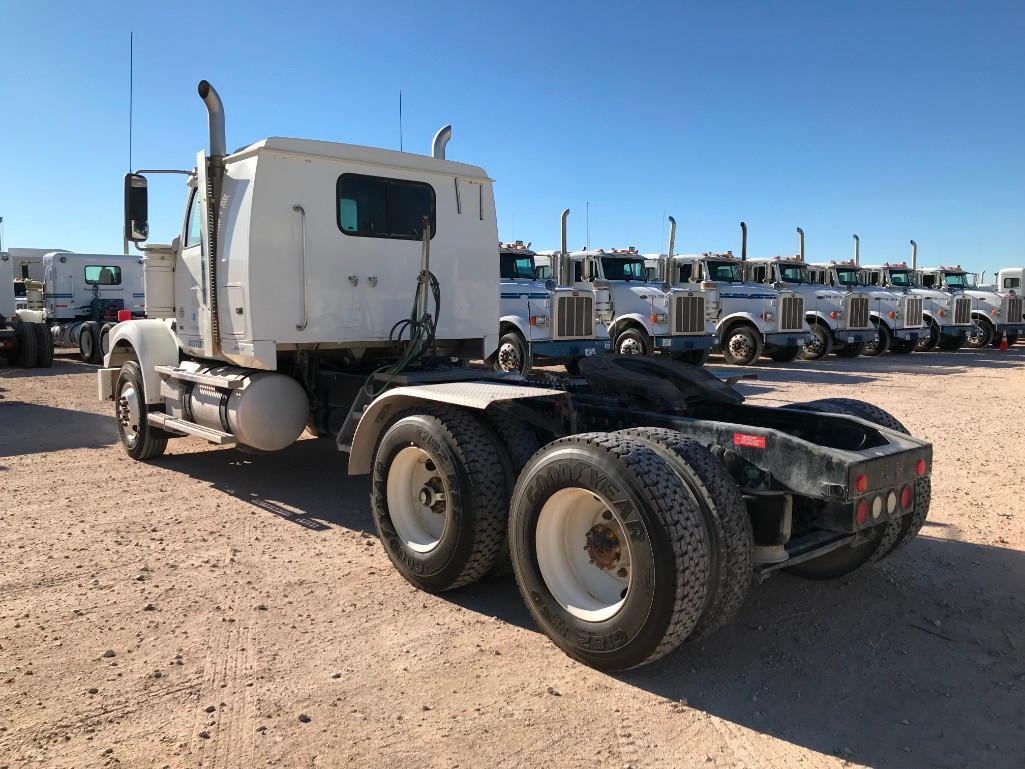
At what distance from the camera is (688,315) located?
1709 cm

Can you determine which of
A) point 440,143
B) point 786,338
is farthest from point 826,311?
point 440,143

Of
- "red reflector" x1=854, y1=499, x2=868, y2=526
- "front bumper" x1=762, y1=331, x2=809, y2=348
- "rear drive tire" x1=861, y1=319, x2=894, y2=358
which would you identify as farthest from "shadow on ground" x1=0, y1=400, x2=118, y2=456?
"rear drive tire" x1=861, y1=319, x2=894, y2=358

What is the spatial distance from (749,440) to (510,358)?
11139 mm

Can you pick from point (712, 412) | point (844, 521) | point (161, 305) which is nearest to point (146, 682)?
point (844, 521)

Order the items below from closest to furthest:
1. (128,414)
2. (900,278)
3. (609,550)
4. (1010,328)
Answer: (609,550) → (128,414) → (900,278) → (1010,328)

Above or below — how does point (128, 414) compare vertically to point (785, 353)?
below

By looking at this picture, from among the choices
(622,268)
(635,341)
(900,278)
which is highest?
(900,278)

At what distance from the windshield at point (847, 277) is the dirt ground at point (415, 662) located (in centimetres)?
1760

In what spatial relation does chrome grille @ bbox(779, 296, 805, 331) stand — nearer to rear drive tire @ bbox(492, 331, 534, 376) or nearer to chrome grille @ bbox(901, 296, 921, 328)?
chrome grille @ bbox(901, 296, 921, 328)

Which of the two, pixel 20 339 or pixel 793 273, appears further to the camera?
pixel 793 273

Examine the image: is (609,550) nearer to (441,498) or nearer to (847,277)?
(441,498)

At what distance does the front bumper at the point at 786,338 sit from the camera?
1848 centimetres

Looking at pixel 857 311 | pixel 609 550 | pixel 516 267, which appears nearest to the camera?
pixel 609 550

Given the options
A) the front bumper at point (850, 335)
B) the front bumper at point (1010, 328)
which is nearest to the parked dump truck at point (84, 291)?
the front bumper at point (850, 335)
